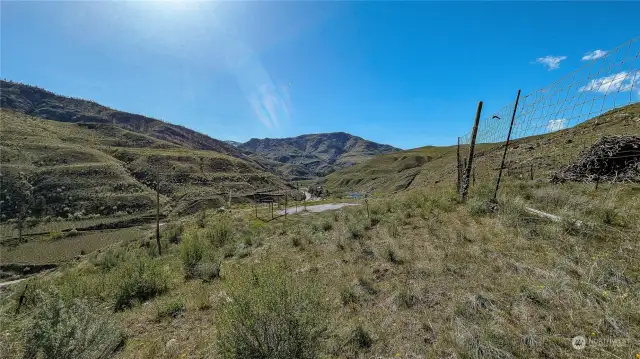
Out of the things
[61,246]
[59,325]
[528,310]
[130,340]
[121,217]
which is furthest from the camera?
[121,217]

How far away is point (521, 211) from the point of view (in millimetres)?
8172

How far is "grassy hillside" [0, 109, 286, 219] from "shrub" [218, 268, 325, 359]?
56.8 metres

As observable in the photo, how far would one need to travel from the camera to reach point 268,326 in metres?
3.84

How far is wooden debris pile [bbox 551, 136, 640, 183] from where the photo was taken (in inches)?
419

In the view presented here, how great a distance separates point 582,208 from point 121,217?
6309cm

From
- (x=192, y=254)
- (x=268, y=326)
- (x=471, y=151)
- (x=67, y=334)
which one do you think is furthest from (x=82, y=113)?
(x=268, y=326)

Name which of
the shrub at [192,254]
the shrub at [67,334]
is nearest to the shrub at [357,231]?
the shrub at [192,254]

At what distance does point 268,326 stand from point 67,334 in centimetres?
347

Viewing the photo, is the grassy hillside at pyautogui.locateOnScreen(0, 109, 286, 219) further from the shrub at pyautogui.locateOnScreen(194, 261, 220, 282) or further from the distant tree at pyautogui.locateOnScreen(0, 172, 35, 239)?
the shrub at pyautogui.locateOnScreen(194, 261, 220, 282)

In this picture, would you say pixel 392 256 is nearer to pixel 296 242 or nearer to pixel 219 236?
pixel 296 242

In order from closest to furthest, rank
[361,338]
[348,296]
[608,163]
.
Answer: [361,338]
[348,296]
[608,163]

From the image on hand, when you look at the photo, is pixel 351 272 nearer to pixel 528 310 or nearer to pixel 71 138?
pixel 528 310

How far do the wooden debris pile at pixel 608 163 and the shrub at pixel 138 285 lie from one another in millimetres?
15928

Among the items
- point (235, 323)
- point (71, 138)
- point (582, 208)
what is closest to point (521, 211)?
point (582, 208)
